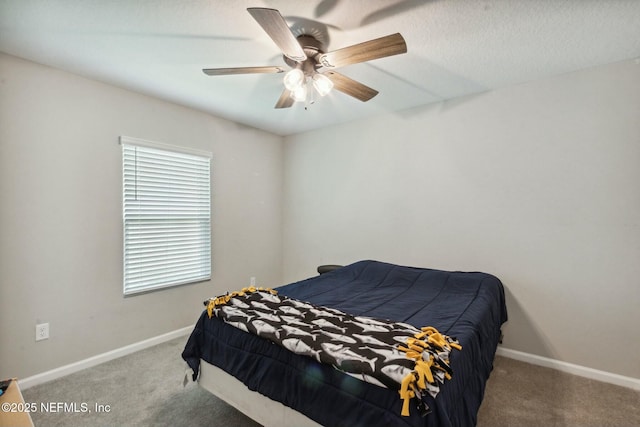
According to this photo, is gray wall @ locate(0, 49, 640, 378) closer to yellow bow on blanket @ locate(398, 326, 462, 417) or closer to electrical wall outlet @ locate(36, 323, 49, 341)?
electrical wall outlet @ locate(36, 323, 49, 341)

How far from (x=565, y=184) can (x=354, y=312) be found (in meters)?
1.96

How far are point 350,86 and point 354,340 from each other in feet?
5.11

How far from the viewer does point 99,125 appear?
2.48 m

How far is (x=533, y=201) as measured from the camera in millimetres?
2463

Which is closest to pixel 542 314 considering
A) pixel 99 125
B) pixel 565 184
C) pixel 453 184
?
pixel 565 184

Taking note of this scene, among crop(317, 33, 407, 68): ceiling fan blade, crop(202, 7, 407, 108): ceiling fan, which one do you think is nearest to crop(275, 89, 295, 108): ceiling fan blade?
crop(202, 7, 407, 108): ceiling fan

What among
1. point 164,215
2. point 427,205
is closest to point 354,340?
point 427,205

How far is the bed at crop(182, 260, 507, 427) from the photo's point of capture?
118 cm

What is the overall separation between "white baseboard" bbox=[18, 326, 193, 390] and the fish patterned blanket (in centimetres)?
138

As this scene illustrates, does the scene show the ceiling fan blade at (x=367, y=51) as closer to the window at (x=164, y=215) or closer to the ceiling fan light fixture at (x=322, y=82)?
the ceiling fan light fixture at (x=322, y=82)

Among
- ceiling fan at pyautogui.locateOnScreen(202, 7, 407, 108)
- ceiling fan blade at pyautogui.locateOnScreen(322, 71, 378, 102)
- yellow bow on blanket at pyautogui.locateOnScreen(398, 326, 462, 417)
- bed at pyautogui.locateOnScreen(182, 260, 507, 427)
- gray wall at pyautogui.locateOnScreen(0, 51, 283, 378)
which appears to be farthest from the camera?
gray wall at pyautogui.locateOnScreen(0, 51, 283, 378)

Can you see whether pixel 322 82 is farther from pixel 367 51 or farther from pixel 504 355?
pixel 504 355

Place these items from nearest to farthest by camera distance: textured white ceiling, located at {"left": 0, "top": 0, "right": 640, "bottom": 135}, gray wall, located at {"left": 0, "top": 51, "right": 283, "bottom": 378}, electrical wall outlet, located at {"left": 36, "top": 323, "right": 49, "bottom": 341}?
1. textured white ceiling, located at {"left": 0, "top": 0, "right": 640, "bottom": 135}
2. gray wall, located at {"left": 0, "top": 51, "right": 283, "bottom": 378}
3. electrical wall outlet, located at {"left": 36, "top": 323, "right": 49, "bottom": 341}

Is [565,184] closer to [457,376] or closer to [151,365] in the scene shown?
[457,376]
